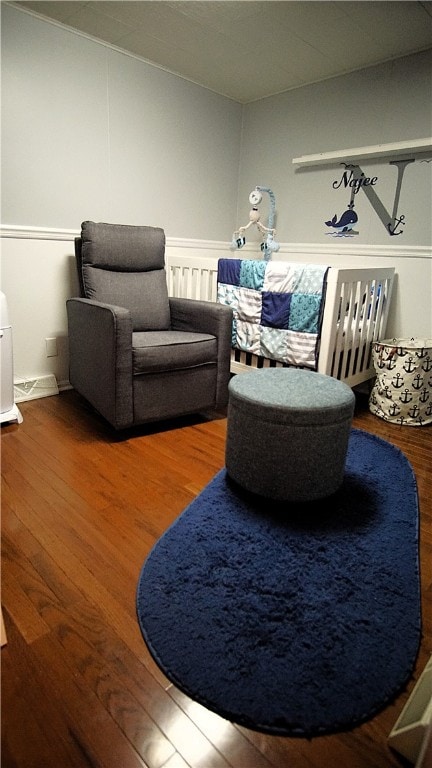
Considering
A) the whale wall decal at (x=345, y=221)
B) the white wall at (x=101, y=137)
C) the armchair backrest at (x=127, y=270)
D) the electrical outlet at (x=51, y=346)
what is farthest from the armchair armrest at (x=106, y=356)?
the whale wall decal at (x=345, y=221)

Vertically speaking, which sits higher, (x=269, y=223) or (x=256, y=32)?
(x=256, y=32)

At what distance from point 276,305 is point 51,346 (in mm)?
1406

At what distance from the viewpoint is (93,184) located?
2564 millimetres

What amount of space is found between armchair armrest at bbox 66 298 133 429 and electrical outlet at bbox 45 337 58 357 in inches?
17.8

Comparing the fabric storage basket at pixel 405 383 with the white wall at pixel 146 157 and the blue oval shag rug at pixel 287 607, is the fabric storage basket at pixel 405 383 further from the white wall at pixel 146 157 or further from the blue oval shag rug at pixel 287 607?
the blue oval shag rug at pixel 287 607

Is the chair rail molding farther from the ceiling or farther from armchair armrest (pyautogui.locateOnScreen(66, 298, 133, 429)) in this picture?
the ceiling

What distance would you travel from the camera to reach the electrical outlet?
2.57 meters

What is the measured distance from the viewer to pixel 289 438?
1.37m

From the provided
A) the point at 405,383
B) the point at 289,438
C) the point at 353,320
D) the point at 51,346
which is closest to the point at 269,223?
the point at 353,320

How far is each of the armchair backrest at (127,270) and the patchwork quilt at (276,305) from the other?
15.6 inches

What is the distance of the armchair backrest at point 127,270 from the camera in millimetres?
2279

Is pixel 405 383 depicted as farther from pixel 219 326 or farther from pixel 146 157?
pixel 146 157

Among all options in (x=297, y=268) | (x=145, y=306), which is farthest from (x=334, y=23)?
(x=145, y=306)

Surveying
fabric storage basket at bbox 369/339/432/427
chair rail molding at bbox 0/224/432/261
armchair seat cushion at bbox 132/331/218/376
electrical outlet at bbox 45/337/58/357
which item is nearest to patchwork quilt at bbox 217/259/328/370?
armchair seat cushion at bbox 132/331/218/376
